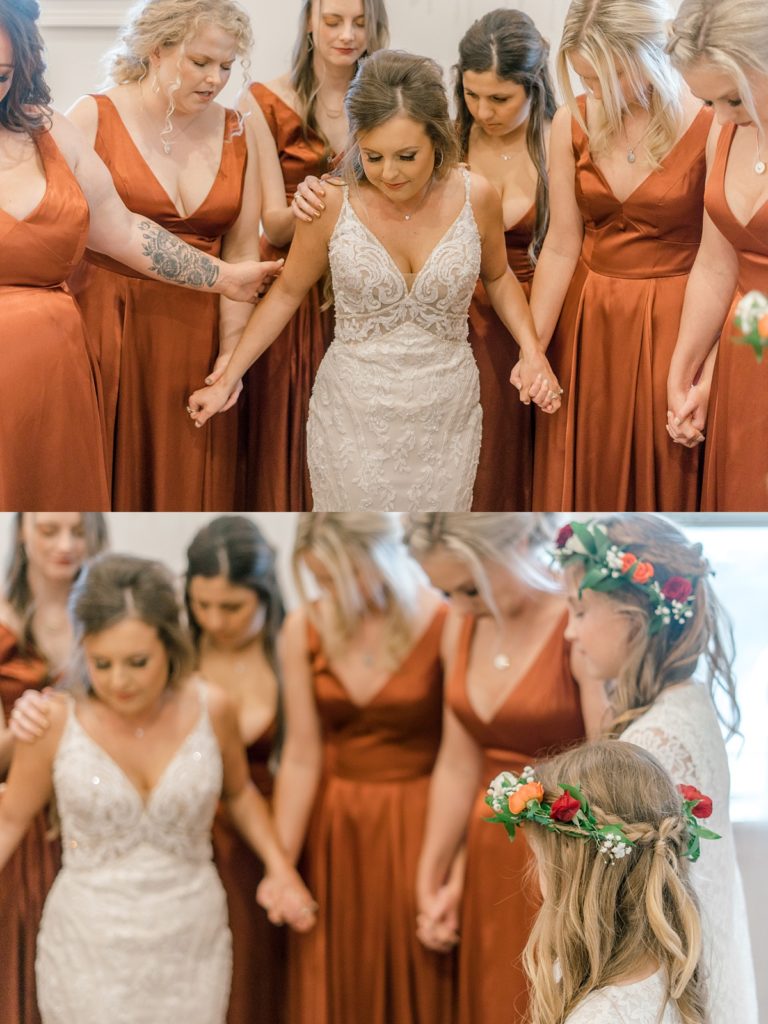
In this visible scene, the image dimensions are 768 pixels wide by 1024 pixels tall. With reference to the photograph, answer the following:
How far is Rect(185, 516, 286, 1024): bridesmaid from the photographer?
8.51 feet

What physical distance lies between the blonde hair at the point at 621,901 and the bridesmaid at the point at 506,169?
1.76 meters

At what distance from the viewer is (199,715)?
262 centimetres

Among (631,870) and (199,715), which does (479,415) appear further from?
(631,870)

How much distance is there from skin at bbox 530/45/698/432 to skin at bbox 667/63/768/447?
0.19 m

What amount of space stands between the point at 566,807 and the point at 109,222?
187 centimetres

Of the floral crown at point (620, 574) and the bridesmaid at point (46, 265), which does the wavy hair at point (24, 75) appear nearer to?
the bridesmaid at point (46, 265)

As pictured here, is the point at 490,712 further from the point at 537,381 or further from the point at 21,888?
the point at 537,381

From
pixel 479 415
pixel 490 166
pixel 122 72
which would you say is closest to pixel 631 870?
pixel 479 415

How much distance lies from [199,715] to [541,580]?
2.18ft

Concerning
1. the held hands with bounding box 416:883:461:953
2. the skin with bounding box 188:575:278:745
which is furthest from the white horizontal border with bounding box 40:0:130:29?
the held hands with bounding box 416:883:461:953

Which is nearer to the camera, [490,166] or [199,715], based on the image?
[199,715]

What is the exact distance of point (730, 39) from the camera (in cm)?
297

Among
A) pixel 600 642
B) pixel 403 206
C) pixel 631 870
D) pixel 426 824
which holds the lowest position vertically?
pixel 426 824

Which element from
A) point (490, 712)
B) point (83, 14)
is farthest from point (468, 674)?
point (83, 14)
